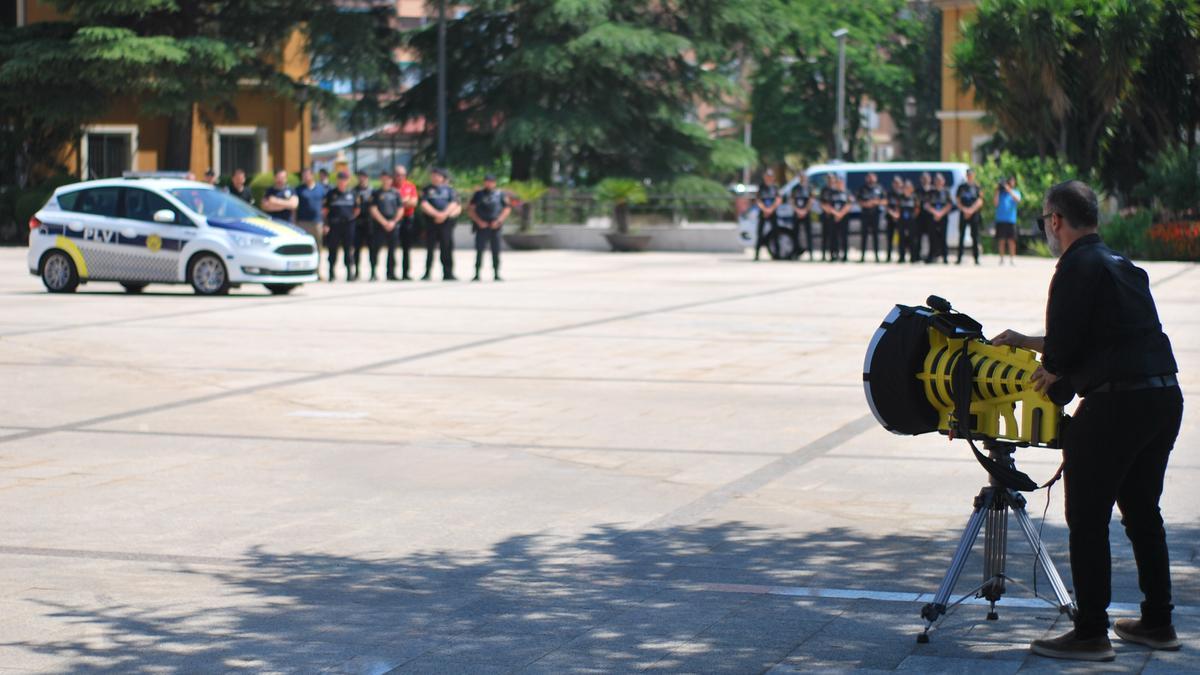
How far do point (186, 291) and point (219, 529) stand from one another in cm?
1628

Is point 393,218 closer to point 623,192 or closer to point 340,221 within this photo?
point 340,221

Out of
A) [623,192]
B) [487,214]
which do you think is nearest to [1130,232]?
[623,192]

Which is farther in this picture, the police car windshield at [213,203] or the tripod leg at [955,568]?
the police car windshield at [213,203]

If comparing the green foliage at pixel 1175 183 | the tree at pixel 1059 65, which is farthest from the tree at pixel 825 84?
the green foliage at pixel 1175 183

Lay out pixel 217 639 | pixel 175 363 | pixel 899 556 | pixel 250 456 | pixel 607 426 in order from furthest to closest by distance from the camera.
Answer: pixel 175 363, pixel 607 426, pixel 250 456, pixel 899 556, pixel 217 639

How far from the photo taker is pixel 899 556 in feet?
24.7

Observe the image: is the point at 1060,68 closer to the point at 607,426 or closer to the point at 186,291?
the point at 186,291

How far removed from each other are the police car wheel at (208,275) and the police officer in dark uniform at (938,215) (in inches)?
540

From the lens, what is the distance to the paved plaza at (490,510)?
19.9ft

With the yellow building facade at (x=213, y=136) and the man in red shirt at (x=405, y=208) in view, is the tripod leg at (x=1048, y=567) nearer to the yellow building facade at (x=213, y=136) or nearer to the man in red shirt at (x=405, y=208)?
the man in red shirt at (x=405, y=208)

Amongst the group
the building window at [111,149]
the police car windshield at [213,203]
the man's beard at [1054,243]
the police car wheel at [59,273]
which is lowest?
the police car wheel at [59,273]

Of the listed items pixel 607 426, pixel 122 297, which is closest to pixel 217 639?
pixel 607 426

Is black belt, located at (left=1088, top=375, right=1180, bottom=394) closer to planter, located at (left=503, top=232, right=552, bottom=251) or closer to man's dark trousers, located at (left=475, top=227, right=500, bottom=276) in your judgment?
man's dark trousers, located at (left=475, top=227, right=500, bottom=276)

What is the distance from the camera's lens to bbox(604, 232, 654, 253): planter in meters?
39.5
